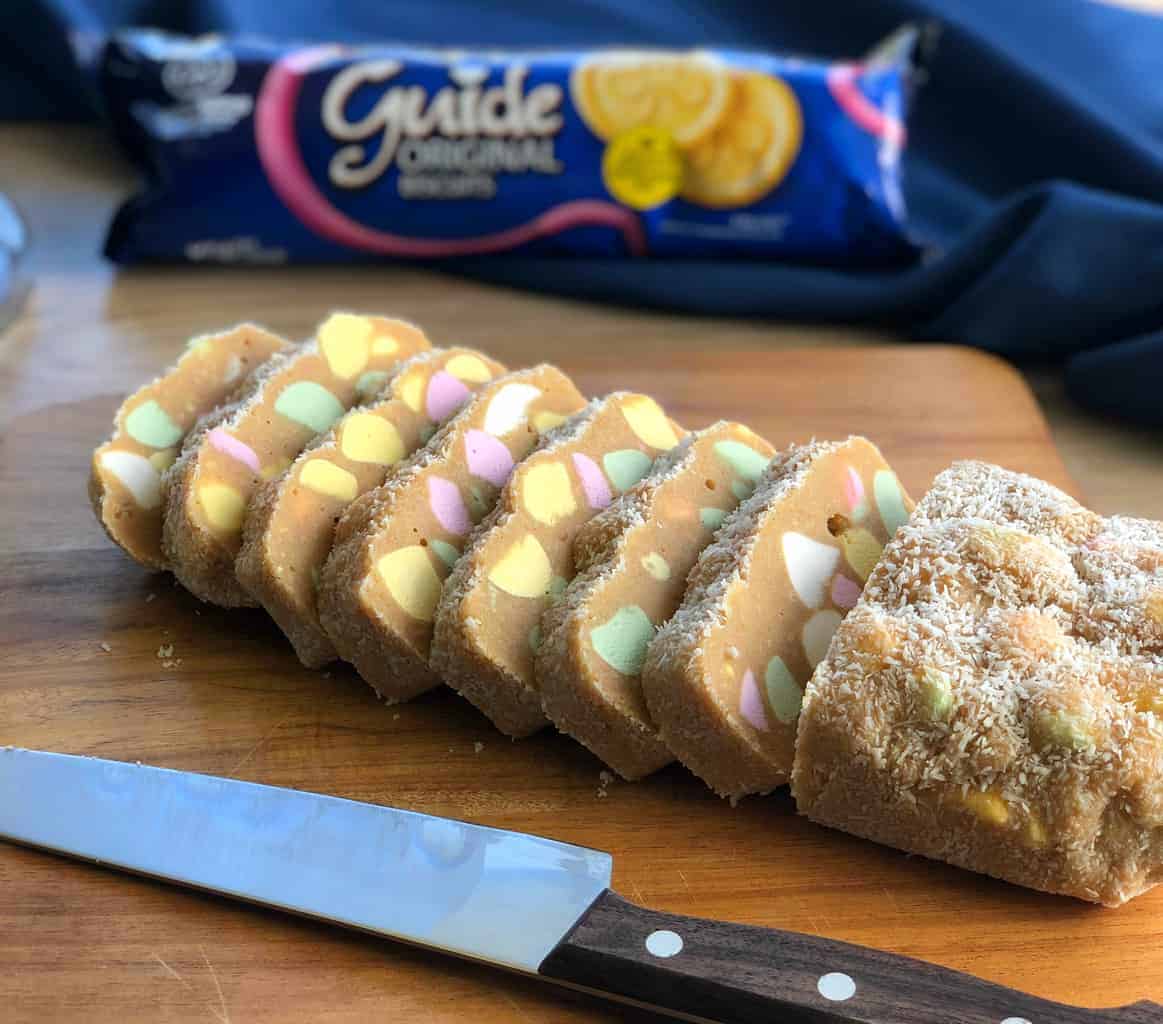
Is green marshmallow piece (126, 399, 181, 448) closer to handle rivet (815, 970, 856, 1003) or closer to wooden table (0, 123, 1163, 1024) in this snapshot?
wooden table (0, 123, 1163, 1024)

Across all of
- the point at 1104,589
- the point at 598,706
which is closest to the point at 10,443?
the point at 598,706

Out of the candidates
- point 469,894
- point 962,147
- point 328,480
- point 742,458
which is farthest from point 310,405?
point 962,147

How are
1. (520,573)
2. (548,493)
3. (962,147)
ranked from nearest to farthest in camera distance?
(520,573) → (548,493) → (962,147)

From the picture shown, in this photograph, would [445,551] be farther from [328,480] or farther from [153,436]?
[153,436]

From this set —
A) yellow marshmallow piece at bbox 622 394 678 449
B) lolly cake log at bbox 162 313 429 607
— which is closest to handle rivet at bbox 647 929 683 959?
yellow marshmallow piece at bbox 622 394 678 449

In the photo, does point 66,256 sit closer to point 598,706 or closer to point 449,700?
point 449,700

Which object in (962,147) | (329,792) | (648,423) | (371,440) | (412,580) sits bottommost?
(329,792)
